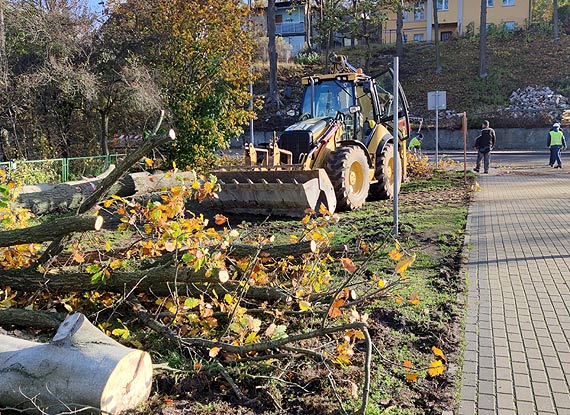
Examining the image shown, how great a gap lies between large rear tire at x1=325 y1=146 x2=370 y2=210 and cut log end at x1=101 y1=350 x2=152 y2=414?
7.42 metres

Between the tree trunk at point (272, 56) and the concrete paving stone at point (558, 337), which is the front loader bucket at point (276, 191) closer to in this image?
the concrete paving stone at point (558, 337)

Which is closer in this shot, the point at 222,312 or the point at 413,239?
the point at 222,312

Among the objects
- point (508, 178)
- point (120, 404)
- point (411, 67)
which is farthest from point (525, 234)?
point (411, 67)

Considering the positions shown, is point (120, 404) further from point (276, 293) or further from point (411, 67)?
point (411, 67)

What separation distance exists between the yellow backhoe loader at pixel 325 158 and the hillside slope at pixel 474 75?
78.1 ft

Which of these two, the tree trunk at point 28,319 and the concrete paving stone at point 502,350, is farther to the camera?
the concrete paving stone at point 502,350

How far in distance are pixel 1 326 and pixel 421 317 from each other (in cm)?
369

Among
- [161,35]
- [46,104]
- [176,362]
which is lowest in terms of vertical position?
[176,362]

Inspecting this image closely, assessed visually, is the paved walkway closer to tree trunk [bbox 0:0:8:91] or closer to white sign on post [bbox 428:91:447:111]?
white sign on post [bbox 428:91:447:111]

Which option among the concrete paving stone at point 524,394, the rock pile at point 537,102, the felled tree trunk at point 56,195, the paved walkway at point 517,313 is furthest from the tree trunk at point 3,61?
the rock pile at point 537,102

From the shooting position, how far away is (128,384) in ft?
11.5

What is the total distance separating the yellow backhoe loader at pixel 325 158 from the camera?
10.1 metres

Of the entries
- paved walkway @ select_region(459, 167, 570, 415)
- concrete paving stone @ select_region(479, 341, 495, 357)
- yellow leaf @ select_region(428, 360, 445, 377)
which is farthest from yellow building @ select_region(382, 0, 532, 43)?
yellow leaf @ select_region(428, 360, 445, 377)

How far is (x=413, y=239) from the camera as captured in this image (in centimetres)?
852
